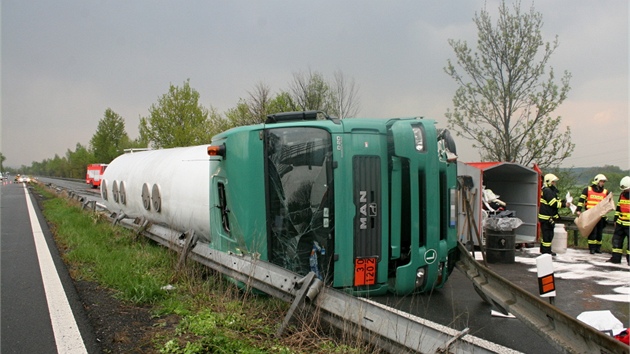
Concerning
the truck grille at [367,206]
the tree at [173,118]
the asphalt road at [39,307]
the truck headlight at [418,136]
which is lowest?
the asphalt road at [39,307]

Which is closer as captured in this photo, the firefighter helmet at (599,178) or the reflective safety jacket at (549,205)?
the reflective safety jacket at (549,205)

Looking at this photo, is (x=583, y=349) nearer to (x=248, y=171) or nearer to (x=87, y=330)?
(x=248, y=171)

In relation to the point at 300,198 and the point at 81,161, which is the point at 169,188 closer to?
the point at 300,198

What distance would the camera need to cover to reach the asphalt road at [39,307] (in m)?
3.99

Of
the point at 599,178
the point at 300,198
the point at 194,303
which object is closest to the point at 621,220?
the point at 599,178

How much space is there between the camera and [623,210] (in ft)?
30.7

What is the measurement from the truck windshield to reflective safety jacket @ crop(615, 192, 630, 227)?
7540 mm

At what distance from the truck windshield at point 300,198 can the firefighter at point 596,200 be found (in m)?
8.13

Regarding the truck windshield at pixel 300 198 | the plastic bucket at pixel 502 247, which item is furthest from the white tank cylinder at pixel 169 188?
the plastic bucket at pixel 502 247

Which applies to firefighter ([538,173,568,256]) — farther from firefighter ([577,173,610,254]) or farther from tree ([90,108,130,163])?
tree ([90,108,130,163])

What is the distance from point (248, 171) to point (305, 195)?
71cm

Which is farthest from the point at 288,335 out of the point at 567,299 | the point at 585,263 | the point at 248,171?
the point at 585,263

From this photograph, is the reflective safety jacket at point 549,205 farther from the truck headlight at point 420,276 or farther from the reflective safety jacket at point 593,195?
the truck headlight at point 420,276

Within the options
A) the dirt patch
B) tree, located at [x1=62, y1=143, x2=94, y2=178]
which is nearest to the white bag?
A: the dirt patch
